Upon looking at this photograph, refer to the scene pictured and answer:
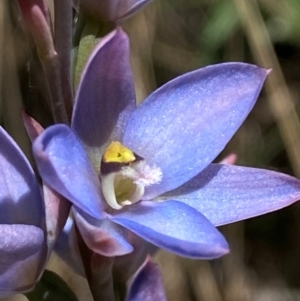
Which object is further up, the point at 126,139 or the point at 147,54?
the point at 126,139

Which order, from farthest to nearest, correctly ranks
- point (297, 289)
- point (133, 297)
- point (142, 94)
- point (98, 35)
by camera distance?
1. point (297, 289)
2. point (142, 94)
3. point (98, 35)
4. point (133, 297)

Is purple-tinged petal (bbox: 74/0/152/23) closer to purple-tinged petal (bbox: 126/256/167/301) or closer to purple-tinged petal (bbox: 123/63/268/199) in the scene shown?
purple-tinged petal (bbox: 123/63/268/199)

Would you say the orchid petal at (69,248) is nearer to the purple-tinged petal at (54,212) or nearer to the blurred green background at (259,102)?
the purple-tinged petal at (54,212)

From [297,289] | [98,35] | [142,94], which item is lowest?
[297,289]

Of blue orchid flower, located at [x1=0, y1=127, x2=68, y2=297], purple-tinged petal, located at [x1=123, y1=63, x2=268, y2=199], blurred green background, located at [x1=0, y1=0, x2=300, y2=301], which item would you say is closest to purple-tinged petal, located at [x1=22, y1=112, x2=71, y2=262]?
blue orchid flower, located at [x1=0, y1=127, x2=68, y2=297]

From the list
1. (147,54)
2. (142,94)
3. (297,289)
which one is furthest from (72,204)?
(297,289)

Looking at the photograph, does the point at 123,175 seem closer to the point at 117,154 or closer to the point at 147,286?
the point at 117,154

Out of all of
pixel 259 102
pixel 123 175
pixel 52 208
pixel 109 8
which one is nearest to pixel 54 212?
pixel 52 208

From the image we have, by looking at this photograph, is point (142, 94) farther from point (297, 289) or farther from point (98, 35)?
point (98, 35)
